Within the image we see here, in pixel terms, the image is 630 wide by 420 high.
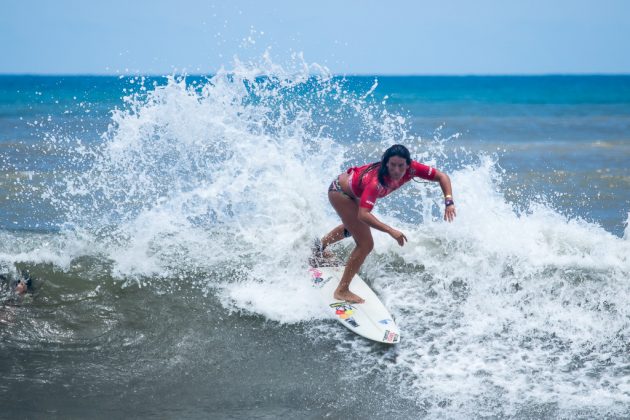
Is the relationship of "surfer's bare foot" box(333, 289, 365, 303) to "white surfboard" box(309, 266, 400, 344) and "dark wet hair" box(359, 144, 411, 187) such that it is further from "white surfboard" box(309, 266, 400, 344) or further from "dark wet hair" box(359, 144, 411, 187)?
"dark wet hair" box(359, 144, 411, 187)

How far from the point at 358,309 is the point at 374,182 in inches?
53.0

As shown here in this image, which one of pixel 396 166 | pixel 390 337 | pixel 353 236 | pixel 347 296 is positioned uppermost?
pixel 396 166

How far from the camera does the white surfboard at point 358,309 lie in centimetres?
617

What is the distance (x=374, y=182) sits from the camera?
5.84m

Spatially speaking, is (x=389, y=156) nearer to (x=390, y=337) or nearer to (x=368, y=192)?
(x=368, y=192)

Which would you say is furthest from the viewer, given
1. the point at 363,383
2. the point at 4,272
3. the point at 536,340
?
the point at 4,272

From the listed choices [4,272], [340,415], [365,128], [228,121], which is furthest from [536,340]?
[365,128]

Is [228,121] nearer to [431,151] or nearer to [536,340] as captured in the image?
[536,340]

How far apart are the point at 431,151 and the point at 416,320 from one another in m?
11.3

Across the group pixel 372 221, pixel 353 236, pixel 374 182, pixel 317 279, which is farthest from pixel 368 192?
pixel 317 279

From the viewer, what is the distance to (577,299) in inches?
266

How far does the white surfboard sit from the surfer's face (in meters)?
1.36

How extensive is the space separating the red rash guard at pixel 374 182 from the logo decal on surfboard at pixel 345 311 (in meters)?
1.06

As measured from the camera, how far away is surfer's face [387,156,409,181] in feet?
18.9
